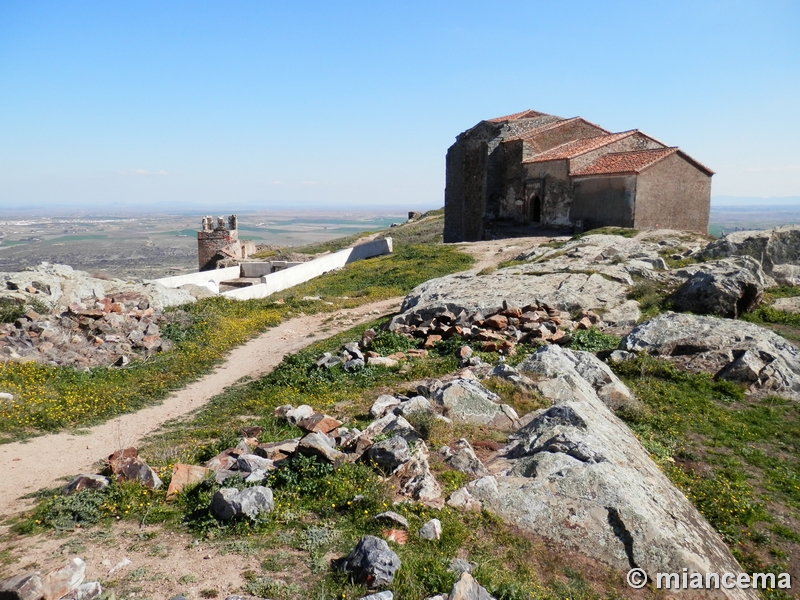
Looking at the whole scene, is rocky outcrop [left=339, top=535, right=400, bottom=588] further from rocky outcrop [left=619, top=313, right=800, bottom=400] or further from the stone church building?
the stone church building

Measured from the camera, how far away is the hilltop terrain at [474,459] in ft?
18.1

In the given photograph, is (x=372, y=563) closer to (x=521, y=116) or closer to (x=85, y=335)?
(x=85, y=335)

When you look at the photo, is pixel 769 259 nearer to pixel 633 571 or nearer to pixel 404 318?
pixel 404 318

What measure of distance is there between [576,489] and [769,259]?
56.5 feet

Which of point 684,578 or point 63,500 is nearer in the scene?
point 684,578

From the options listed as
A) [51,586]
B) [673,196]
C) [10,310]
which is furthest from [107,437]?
[673,196]

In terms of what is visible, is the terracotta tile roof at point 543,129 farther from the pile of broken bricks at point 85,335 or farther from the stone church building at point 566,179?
the pile of broken bricks at point 85,335

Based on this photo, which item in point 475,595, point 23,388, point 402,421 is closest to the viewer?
point 475,595

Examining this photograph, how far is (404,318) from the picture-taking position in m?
16.8

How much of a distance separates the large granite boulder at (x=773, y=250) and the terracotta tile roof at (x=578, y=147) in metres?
13.1

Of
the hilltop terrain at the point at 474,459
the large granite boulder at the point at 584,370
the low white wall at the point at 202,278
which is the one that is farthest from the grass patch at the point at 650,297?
the low white wall at the point at 202,278

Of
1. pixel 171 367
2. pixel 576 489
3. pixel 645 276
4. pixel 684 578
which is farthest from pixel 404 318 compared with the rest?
pixel 684 578

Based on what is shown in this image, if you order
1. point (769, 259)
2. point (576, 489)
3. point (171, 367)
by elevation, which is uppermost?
point (769, 259)

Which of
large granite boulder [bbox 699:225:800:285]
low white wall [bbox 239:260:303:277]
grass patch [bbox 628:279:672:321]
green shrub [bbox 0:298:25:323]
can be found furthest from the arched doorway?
green shrub [bbox 0:298:25:323]
